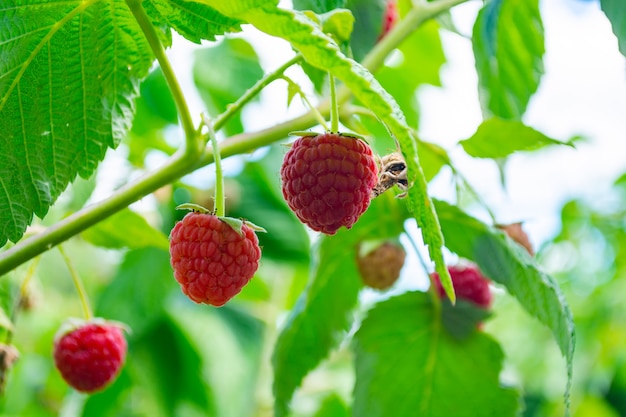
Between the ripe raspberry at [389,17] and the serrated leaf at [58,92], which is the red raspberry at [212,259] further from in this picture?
the ripe raspberry at [389,17]

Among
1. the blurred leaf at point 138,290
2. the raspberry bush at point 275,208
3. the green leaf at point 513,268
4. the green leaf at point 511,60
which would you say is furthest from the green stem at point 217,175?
the blurred leaf at point 138,290

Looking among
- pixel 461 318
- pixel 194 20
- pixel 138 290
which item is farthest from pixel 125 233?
pixel 138 290

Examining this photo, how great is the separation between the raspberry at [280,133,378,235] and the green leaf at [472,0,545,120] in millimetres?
589

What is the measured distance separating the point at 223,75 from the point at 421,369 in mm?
1312

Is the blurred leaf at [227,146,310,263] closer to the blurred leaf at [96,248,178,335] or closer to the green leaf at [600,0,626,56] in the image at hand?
the blurred leaf at [96,248,178,335]

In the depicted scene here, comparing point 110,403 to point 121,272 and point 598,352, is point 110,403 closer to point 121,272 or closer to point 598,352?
point 121,272

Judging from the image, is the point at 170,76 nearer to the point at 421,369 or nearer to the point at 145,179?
the point at 145,179

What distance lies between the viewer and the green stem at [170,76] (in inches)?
29.1

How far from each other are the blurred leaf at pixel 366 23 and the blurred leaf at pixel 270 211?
3.26 ft

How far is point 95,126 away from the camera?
0.90 metres

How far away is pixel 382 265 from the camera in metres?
1.18

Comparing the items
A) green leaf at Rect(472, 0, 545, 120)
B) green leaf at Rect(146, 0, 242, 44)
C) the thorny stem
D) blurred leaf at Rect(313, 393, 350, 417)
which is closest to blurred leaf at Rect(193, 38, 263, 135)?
blurred leaf at Rect(313, 393, 350, 417)

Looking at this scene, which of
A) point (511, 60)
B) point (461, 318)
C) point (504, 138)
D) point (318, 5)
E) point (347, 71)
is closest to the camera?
point (347, 71)

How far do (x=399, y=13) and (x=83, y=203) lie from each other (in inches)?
27.0
